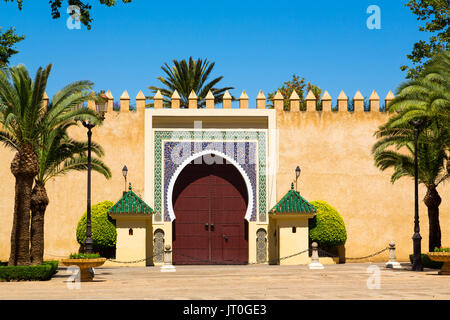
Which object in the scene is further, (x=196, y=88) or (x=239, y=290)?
(x=196, y=88)

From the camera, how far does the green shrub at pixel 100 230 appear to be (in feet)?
87.6

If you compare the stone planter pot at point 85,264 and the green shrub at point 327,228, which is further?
the green shrub at point 327,228

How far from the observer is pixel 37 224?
Result: 73.2 feet

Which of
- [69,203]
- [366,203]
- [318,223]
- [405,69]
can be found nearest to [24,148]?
[69,203]

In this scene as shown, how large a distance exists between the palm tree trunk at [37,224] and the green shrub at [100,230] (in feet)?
14.3

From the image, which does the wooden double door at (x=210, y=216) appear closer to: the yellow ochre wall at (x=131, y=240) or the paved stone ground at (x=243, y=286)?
the yellow ochre wall at (x=131, y=240)

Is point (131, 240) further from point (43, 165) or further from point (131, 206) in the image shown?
point (43, 165)

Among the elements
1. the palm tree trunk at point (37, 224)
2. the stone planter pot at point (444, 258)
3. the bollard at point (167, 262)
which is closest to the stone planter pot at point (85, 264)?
the palm tree trunk at point (37, 224)

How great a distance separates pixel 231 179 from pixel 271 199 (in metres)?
1.81

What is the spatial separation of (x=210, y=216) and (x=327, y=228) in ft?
15.3

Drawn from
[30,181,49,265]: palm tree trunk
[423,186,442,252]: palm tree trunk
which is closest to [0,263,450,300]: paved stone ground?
[30,181,49,265]: palm tree trunk
